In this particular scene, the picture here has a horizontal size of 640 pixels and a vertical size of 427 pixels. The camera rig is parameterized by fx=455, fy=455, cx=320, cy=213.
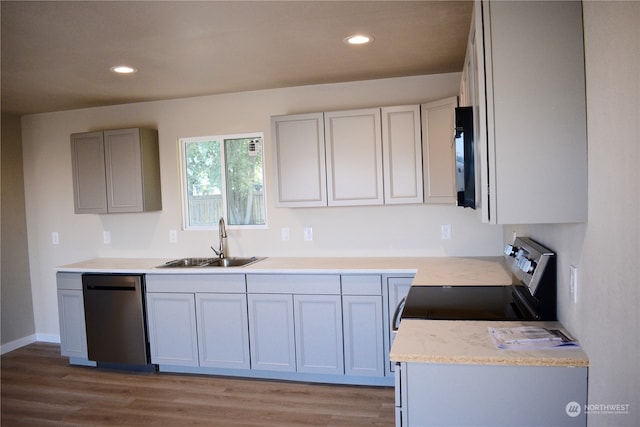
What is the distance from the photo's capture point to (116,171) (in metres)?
4.00

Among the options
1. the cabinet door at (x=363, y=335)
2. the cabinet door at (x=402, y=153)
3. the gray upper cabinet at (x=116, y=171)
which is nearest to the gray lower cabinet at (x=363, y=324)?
the cabinet door at (x=363, y=335)

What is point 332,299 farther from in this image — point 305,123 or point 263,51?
point 263,51

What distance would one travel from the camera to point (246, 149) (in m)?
4.01

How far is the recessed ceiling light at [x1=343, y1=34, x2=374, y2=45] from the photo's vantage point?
2632mm

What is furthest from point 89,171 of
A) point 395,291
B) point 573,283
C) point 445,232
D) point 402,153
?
point 573,283

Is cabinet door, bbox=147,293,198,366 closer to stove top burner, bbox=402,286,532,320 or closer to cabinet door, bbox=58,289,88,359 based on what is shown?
cabinet door, bbox=58,289,88,359

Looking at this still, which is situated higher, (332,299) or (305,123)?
(305,123)

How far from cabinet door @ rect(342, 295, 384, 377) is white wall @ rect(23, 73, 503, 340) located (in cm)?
62

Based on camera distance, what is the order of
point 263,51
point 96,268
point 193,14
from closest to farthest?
point 193,14 → point 263,51 → point 96,268

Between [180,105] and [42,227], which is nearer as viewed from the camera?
[180,105]

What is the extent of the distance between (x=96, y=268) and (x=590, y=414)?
11.8ft

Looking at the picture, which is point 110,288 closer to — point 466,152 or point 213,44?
point 213,44

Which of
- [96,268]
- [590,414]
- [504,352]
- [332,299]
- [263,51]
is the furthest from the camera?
[96,268]

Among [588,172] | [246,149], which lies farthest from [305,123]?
[588,172]
